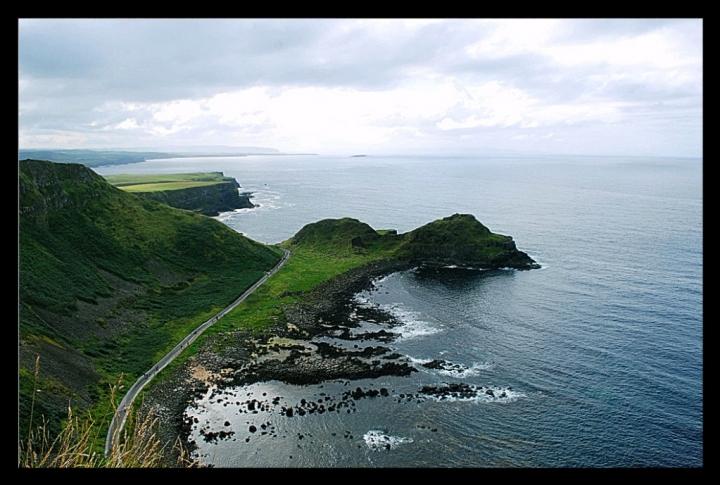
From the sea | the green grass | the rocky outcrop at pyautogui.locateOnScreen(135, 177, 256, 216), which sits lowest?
the sea

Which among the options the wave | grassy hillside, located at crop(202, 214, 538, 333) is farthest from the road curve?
the wave

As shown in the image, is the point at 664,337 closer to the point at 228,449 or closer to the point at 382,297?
the point at 382,297

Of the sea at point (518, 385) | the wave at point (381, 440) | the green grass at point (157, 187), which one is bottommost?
the wave at point (381, 440)

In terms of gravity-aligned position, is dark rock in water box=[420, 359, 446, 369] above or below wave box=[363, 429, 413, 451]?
above

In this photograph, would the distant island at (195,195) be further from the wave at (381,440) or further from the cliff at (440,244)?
the wave at (381,440)

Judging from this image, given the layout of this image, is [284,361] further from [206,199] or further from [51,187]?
[206,199]

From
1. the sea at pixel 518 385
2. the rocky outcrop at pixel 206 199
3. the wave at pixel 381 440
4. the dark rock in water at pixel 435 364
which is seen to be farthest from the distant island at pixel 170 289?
the rocky outcrop at pixel 206 199

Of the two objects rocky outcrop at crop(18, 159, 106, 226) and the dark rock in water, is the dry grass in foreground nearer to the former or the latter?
the dark rock in water
